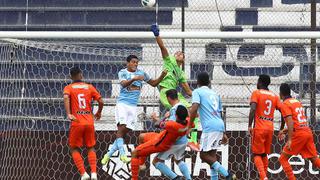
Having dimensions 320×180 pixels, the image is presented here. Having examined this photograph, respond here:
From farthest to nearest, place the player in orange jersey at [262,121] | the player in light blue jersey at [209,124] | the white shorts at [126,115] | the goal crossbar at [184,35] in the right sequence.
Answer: the goal crossbar at [184,35]
the white shorts at [126,115]
the player in orange jersey at [262,121]
the player in light blue jersey at [209,124]

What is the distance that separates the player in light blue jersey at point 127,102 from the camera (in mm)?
14305

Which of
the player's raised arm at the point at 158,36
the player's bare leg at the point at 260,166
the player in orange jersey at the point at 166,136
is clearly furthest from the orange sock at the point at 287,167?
the player's raised arm at the point at 158,36

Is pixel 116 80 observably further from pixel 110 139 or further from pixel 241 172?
pixel 241 172

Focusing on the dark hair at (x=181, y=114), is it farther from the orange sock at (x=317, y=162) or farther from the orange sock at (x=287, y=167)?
the orange sock at (x=317, y=162)

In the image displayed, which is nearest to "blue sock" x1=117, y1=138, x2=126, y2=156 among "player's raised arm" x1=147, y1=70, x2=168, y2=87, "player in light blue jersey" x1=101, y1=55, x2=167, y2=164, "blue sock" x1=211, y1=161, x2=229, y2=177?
"player in light blue jersey" x1=101, y1=55, x2=167, y2=164

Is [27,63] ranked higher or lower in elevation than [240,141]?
higher

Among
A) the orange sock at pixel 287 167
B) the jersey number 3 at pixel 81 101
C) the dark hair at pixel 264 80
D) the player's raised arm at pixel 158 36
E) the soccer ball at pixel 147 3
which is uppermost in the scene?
the soccer ball at pixel 147 3

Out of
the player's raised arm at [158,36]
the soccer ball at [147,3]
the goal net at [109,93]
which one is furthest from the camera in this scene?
the soccer ball at [147,3]

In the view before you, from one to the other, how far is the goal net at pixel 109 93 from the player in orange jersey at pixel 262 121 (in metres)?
1.54

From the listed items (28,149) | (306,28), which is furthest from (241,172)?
(306,28)

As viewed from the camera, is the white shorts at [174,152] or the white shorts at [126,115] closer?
the white shorts at [174,152]

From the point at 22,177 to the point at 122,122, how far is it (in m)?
2.45

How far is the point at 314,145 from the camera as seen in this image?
1477 cm

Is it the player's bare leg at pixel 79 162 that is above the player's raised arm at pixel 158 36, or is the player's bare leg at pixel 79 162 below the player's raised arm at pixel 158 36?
below
